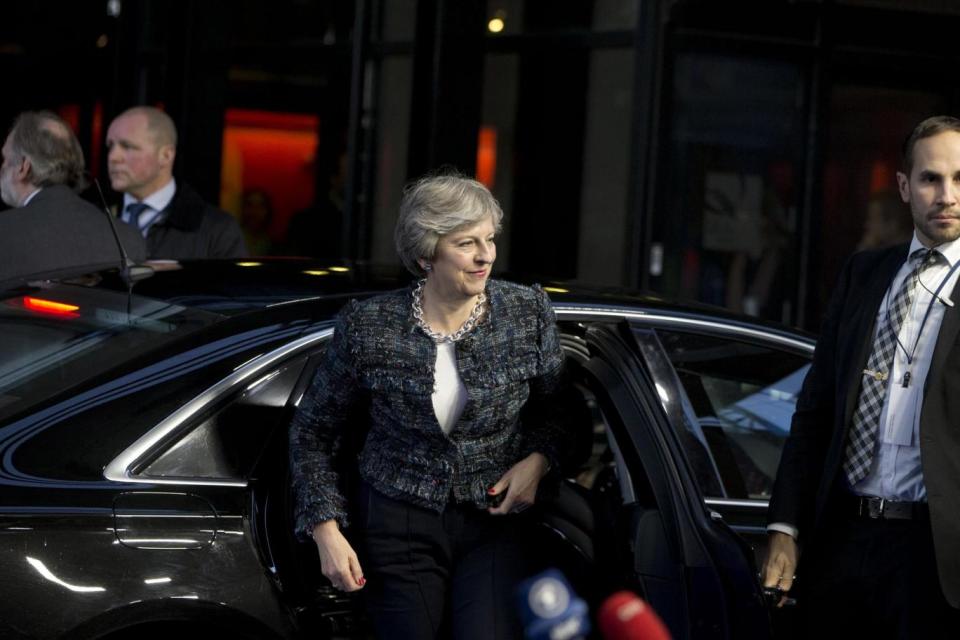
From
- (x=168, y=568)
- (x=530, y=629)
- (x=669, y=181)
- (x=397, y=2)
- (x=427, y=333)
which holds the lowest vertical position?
(x=168, y=568)

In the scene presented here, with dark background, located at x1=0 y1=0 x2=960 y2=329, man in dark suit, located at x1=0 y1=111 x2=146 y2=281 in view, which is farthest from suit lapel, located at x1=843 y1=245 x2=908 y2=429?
dark background, located at x1=0 y1=0 x2=960 y2=329

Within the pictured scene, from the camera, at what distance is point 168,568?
297 cm

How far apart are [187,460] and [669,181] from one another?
7060 millimetres

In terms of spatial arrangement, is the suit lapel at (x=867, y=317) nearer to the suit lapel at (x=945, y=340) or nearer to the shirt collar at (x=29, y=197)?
the suit lapel at (x=945, y=340)

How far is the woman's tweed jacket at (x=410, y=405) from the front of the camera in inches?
123

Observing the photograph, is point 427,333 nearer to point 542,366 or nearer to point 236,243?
point 542,366

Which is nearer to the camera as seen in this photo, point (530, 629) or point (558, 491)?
point (530, 629)

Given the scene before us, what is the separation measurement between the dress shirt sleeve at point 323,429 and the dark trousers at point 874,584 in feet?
3.30

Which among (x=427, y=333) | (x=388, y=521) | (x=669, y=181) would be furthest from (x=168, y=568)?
(x=669, y=181)

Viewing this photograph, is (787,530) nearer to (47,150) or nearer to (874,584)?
(874,584)

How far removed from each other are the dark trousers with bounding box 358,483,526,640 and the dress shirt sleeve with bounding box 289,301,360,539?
10 centimetres

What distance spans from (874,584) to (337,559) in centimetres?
109

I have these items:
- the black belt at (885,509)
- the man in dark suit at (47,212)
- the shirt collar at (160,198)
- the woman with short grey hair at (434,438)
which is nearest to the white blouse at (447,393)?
the woman with short grey hair at (434,438)

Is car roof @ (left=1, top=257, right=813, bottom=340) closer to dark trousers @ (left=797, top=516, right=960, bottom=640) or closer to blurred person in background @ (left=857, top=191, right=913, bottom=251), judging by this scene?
dark trousers @ (left=797, top=516, right=960, bottom=640)
